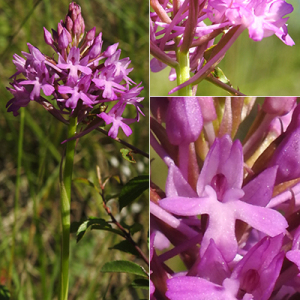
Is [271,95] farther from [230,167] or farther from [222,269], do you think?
[222,269]

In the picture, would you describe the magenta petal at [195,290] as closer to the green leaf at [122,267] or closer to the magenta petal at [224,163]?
the magenta petal at [224,163]

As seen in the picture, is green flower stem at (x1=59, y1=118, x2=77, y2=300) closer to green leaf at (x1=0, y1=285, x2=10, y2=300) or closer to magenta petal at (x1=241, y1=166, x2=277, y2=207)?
green leaf at (x1=0, y1=285, x2=10, y2=300)

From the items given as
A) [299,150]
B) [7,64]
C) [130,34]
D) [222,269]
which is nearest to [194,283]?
[222,269]

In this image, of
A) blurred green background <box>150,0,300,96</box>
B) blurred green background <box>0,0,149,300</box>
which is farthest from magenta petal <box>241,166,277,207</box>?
blurred green background <box>0,0,149,300</box>

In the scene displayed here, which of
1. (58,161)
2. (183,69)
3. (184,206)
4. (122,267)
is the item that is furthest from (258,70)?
(58,161)

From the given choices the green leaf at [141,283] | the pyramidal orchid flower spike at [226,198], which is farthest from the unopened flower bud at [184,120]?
the green leaf at [141,283]

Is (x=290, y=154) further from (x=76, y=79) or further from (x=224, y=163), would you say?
(x=76, y=79)
